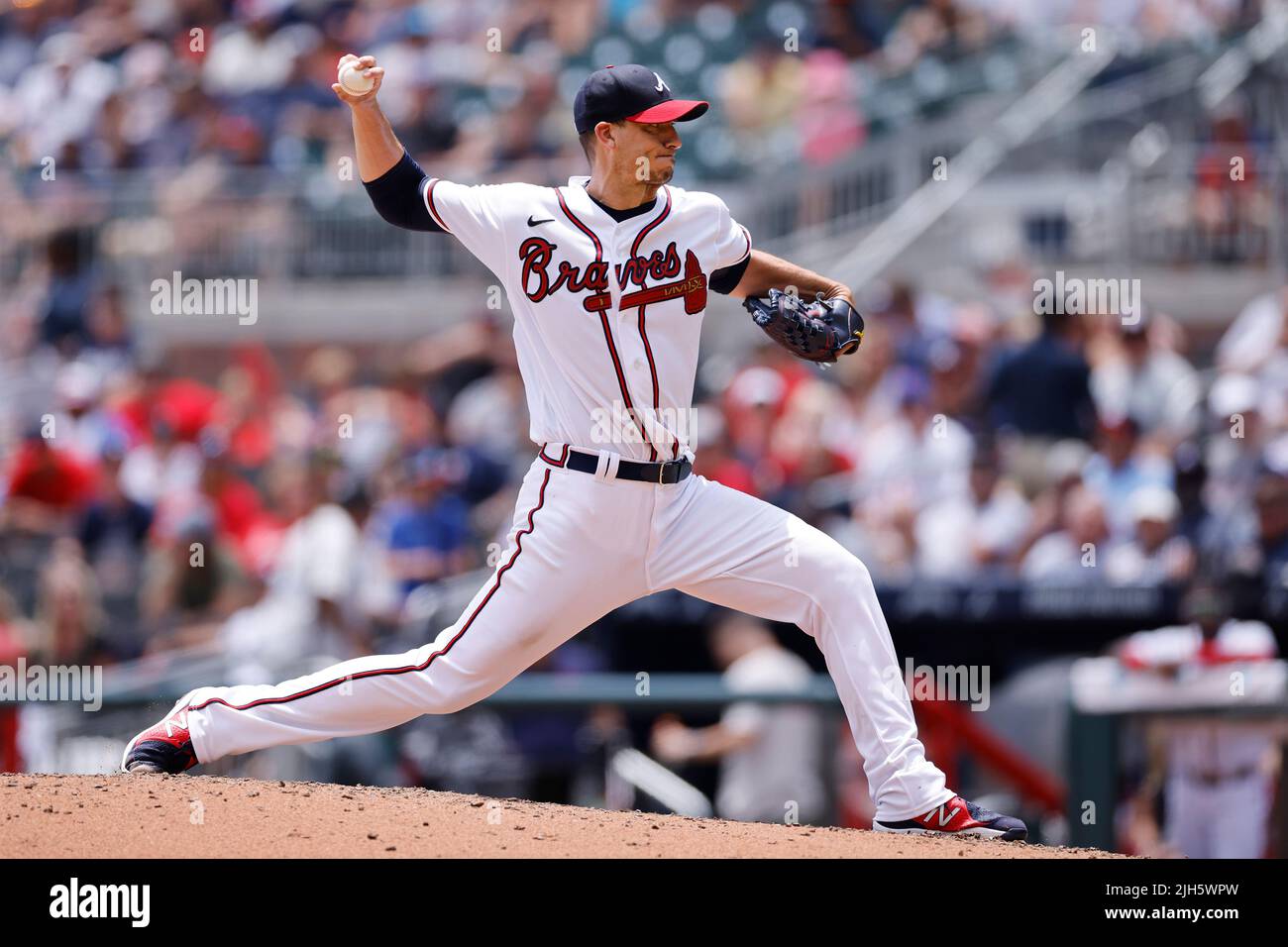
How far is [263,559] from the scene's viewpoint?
29.0 feet

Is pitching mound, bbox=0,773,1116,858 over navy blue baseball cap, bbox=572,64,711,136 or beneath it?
beneath

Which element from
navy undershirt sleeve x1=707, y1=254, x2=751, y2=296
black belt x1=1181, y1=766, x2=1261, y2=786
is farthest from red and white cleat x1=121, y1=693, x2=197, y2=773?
black belt x1=1181, y1=766, x2=1261, y2=786

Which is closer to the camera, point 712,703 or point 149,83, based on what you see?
point 712,703

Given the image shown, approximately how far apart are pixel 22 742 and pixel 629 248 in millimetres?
4322

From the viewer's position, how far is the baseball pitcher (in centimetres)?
445

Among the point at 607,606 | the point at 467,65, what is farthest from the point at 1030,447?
the point at 467,65

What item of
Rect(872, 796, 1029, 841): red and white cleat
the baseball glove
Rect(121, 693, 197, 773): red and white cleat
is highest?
the baseball glove

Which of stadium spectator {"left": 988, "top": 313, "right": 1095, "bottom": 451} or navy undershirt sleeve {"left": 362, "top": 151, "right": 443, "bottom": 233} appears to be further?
stadium spectator {"left": 988, "top": 313, "right": 1095, "bottom": 451}

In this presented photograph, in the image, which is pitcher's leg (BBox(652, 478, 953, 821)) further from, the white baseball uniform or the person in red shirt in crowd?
the person in red shirt in crowd

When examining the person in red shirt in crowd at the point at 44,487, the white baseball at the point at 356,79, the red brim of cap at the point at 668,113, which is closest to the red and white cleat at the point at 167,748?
the white baseball at the point at 356,79

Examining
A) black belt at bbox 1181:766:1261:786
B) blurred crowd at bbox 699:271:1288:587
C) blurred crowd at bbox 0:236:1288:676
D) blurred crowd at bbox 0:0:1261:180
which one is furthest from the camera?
blurred crowd at bbox 0:0:1261:180

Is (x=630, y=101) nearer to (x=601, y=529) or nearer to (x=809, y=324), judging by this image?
(x=809, y=324)
